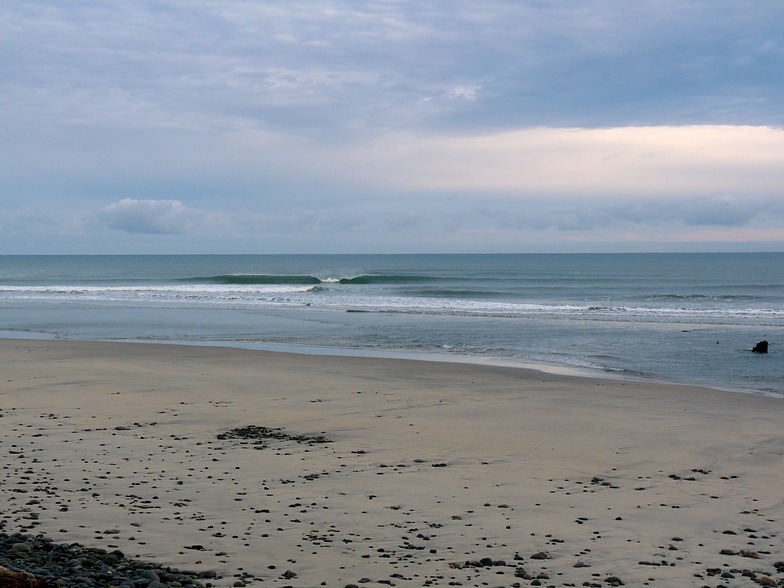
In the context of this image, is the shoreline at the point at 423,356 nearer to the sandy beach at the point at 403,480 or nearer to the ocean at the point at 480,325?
the ocean at the point at 480,325

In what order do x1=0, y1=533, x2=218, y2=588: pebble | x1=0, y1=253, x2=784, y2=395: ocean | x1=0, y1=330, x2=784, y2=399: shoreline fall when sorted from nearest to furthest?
x1=0, y1=533, x2=218, y2=588: pebble < x1=0, y1=330, x2=784, y2=399: shoreline < x1=0, y1=253, x2=784, y2=395: ocean

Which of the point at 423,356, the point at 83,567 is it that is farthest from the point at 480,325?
the point at 83,567

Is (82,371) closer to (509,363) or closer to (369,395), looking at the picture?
(369,395)

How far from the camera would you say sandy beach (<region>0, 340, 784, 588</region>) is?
16.6ft

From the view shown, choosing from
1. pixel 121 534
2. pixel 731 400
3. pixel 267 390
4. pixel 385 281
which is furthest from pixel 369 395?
pixel 385 281

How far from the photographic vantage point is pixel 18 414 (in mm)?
9727

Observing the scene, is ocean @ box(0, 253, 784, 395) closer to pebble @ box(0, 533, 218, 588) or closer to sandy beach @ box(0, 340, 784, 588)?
sandy beach @ box(0, 340, 784, 588)

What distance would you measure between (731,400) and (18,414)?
34.0ft

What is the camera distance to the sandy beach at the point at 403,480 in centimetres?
507

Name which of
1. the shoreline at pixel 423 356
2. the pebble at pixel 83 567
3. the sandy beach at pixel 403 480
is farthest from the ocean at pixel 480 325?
the pebble at pixel 83 567

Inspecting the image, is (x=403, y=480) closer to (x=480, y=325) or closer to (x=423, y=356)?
(x=423, y=356)

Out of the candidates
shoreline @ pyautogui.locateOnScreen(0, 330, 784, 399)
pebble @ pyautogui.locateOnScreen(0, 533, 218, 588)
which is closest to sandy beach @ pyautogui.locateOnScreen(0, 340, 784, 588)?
pebble @ pyautogui.locateOnScreen(0, 533, 218, 588)

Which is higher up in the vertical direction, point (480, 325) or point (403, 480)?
point (480, 325)

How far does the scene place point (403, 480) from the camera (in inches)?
275
